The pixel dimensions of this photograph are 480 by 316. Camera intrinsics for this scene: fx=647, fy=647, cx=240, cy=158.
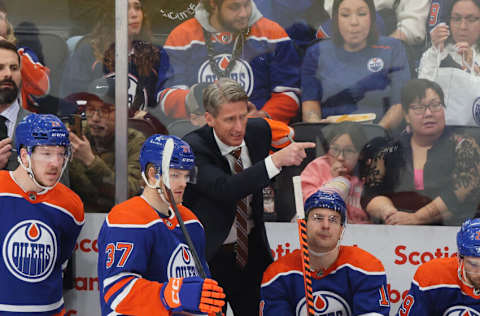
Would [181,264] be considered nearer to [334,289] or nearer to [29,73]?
[334,289]

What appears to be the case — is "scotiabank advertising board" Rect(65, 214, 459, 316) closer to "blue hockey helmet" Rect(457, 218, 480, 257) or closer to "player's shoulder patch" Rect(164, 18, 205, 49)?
"blue hockey helmet" Rect(457, 218, 480, 257)

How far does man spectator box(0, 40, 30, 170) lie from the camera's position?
369 cm

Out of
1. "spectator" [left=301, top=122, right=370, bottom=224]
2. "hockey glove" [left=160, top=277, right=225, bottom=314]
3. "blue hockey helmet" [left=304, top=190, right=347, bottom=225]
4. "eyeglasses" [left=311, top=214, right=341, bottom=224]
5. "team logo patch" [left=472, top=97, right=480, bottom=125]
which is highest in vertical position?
"team logo patch" [left=472, top=97, right=480, bottom=125]

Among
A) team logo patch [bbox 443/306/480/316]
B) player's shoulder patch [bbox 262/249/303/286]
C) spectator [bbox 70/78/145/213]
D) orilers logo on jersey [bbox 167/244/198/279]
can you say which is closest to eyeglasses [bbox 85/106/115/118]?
spectator [bbox 70/78/145/213]

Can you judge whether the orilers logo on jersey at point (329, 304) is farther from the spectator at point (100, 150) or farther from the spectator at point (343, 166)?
the spectator at point (100, 150)

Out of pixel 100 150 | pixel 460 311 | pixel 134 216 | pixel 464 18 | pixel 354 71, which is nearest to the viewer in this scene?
pixel 134 216

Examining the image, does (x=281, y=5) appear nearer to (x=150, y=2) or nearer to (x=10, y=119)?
(x=150, y=2)

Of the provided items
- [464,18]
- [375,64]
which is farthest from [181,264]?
[464,18]

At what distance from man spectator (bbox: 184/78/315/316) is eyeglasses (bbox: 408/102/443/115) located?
802mm

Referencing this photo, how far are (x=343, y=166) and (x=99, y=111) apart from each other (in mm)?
1401

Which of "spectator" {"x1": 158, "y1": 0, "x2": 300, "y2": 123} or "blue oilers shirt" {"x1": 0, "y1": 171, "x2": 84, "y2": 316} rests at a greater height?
"spectator" {"x1": 158, "y1": 0, "x2": 300, "y2": 123}

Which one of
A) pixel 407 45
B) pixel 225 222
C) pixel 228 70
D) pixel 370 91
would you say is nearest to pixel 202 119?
pixel 228 70

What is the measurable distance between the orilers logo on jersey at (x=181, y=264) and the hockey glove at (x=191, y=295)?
0.51 feet

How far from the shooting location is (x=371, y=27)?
11.5 ft
